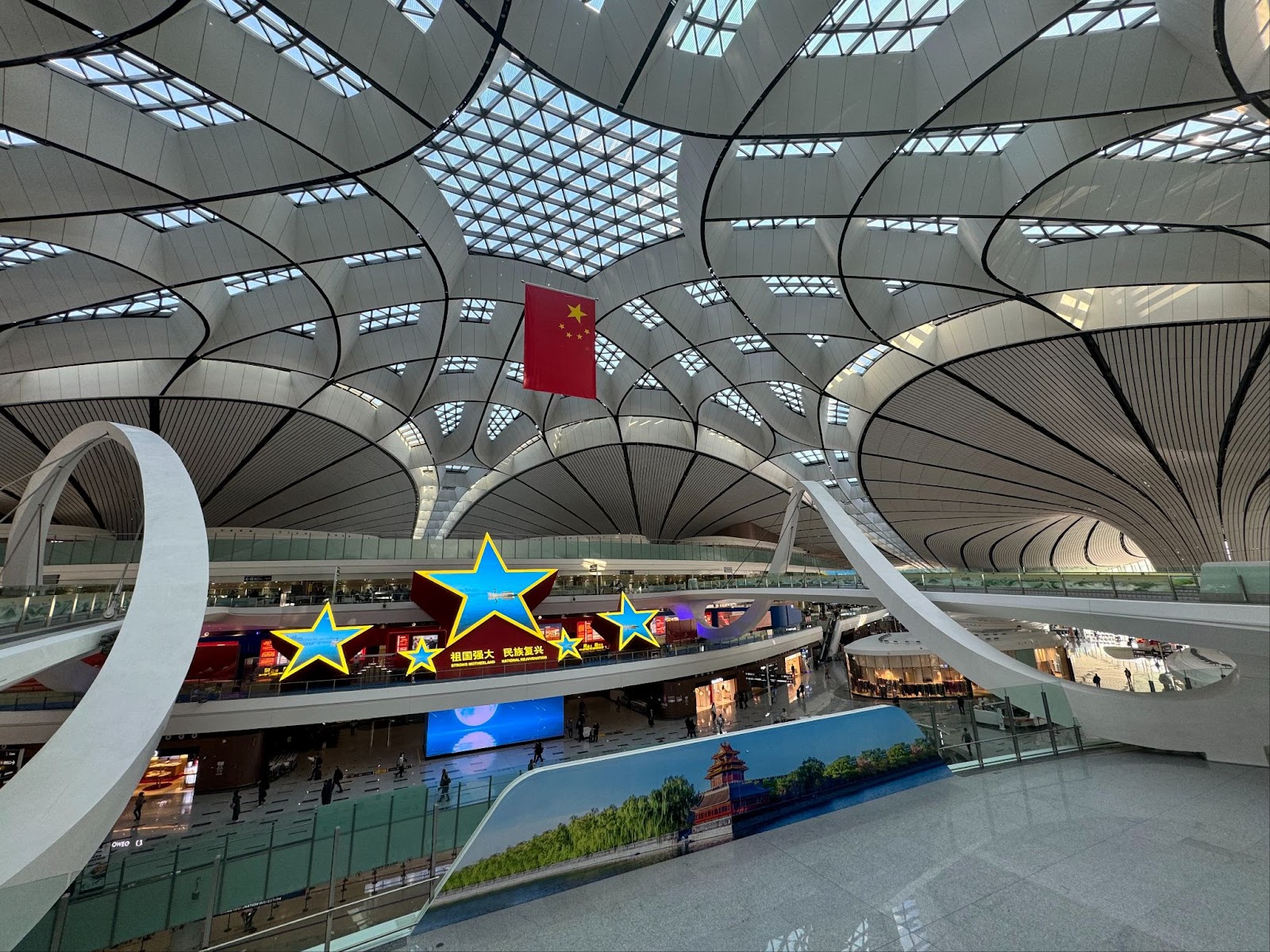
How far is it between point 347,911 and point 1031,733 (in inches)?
348

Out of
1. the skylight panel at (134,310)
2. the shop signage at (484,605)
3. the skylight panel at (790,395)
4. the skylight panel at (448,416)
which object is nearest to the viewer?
→ the shop signage at (484,605)

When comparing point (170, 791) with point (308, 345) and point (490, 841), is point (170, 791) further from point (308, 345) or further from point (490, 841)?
point (490, 841)

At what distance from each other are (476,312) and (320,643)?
15.7 m

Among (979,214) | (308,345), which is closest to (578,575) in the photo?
(308,345)

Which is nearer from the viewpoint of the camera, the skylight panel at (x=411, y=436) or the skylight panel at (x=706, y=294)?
the skylight panel at (x=706, y=294)

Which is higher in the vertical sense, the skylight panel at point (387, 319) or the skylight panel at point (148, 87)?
the skylight panel at point (387, 319)

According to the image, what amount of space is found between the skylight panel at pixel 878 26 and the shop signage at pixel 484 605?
15442 millimetres

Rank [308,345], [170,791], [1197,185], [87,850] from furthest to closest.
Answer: [308,345], [170,791], [1197,185], [87,850]

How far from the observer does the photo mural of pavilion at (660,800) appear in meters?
4.77

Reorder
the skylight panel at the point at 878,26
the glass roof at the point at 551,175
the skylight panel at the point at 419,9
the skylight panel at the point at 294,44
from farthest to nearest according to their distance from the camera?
the glass roof at the point at 551,175, the skylight panel at the point at 419,9, the skylight panel at the point at 294,44, the skylight panel at the point at 878,26

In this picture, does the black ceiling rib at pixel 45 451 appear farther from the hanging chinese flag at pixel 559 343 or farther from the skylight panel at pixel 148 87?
the hanging chinese flag at pixel 559 343

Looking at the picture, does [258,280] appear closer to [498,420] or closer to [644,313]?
[644,313]

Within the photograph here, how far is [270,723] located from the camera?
19250 mm

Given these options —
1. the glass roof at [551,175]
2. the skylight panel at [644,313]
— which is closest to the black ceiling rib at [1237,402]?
the glass roof at [551,175]
